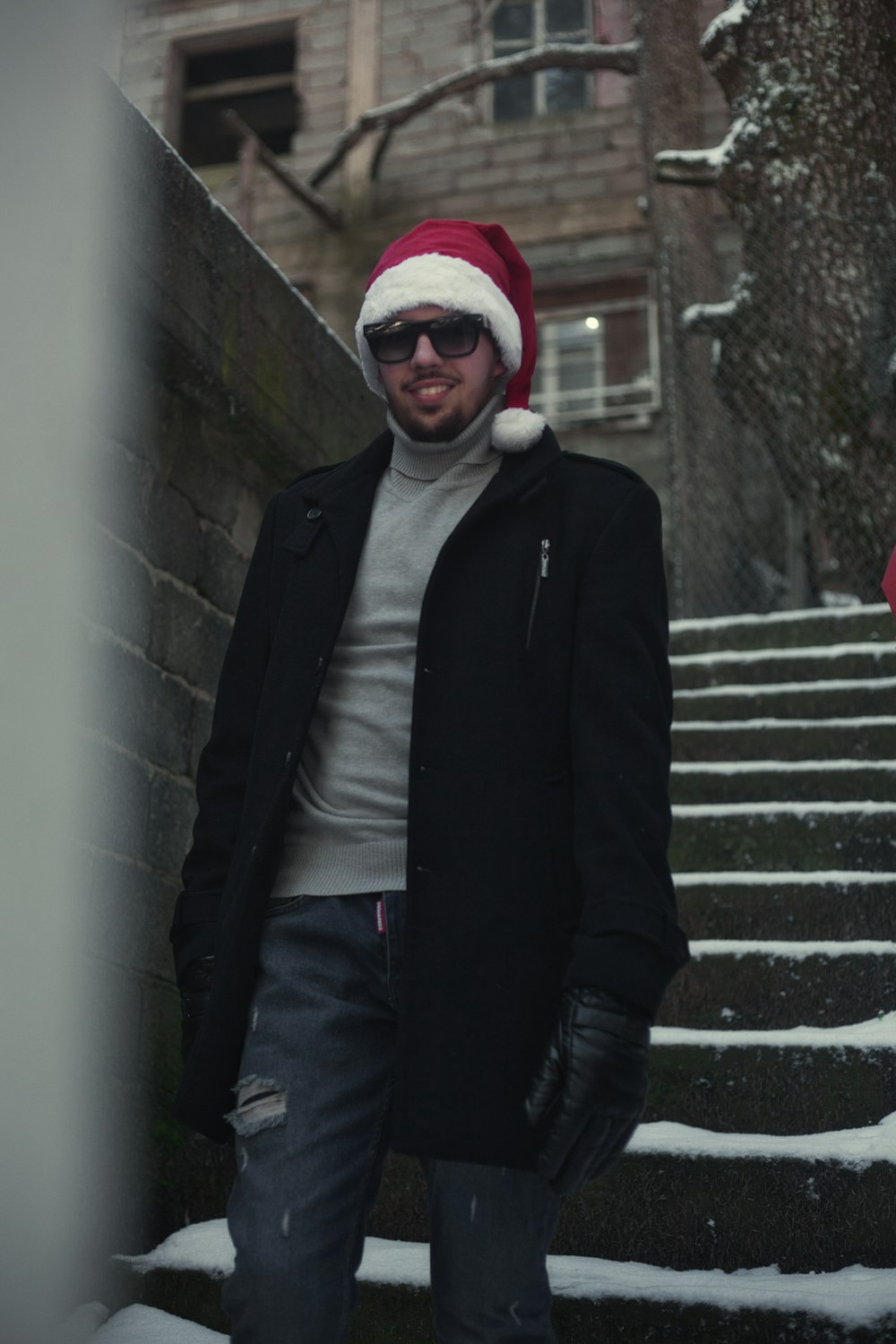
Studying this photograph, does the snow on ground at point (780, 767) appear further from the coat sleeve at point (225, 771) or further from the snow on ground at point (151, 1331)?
the coat sleeve at point (225, 771)

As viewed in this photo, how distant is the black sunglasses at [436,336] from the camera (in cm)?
205

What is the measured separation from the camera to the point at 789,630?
5477mm

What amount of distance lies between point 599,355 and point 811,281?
5.73m

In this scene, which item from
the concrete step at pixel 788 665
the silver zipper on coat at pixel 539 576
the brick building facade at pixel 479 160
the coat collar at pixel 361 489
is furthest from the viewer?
the brick building facade at pixel 479 160

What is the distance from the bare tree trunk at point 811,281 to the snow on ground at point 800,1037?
144 inches

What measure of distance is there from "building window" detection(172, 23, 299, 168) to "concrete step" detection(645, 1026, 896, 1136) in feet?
42.5

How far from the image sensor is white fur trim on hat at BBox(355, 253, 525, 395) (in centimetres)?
208

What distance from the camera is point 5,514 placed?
2531 mm

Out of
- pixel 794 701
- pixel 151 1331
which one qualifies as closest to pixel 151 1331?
pixel 151 1331

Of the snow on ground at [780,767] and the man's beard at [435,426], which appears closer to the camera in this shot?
the man's beard at [435,426]

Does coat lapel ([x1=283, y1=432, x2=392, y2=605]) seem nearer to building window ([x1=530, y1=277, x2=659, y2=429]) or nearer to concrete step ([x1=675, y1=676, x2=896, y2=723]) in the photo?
concrete step ([x1=675, y1=676, x2=896, y2=723])

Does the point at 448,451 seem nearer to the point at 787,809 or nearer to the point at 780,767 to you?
the point at 787,809

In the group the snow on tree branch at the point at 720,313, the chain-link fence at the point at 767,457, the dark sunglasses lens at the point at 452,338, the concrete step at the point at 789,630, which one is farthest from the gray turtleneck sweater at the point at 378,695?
the snow on tree branch at the point at 720,313

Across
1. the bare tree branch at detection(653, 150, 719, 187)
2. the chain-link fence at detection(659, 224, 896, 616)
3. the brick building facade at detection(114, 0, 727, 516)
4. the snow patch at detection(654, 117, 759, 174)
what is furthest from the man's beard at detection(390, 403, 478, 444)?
the brick building facade at detection(114, 0, 727, 516)
